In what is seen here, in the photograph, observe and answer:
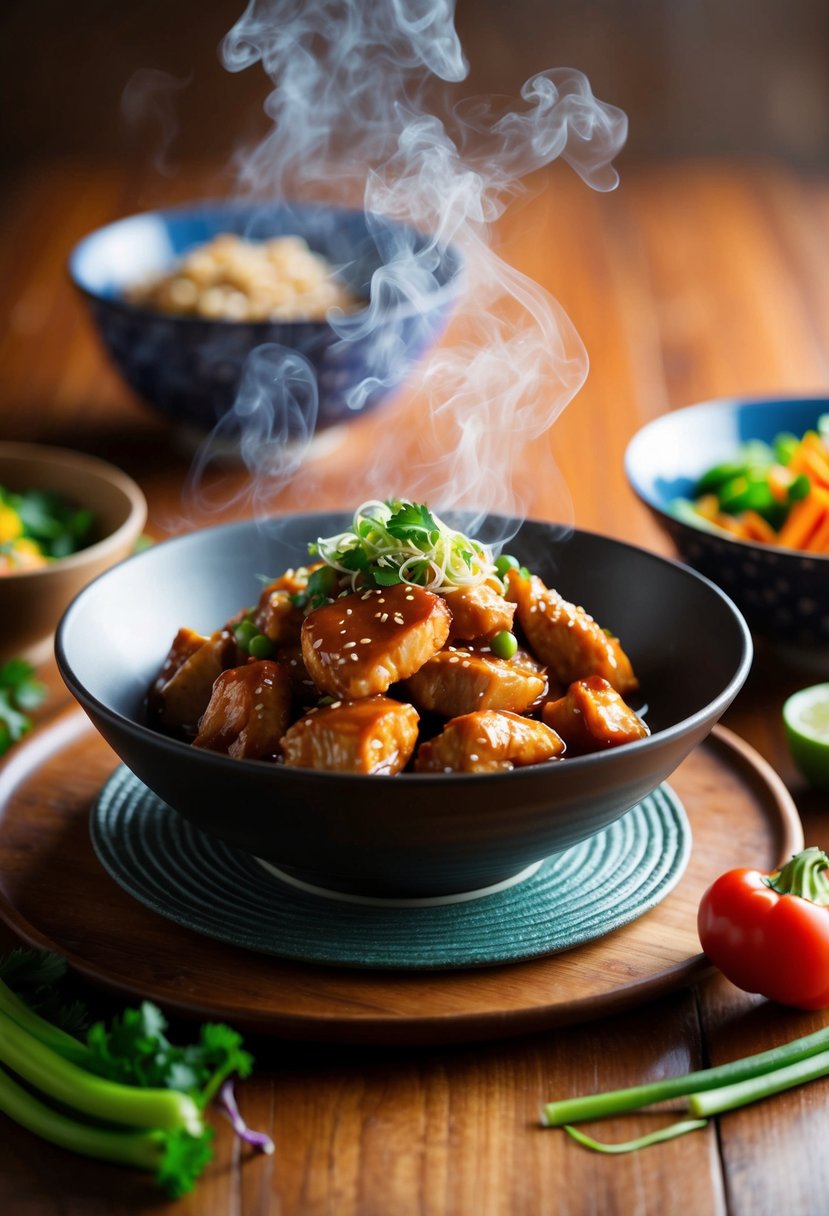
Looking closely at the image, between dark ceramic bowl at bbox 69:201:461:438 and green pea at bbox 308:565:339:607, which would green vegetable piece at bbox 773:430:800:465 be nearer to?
dark ceramic bowl at bbox 69:201:461:438

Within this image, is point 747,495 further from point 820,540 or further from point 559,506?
point 559,506

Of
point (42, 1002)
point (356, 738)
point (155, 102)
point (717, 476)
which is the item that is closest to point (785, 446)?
point (717, 476)

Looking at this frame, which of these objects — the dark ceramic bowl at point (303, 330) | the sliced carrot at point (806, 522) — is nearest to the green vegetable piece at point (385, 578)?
the sliced carrot at point (806, 522)

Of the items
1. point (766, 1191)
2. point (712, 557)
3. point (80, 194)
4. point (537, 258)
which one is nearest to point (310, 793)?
point (766, 1191)


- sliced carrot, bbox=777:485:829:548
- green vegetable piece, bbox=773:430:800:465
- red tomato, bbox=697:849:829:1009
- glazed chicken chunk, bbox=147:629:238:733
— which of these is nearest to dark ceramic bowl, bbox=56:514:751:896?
glazed chicken chunk, bbox=147:629:238:733

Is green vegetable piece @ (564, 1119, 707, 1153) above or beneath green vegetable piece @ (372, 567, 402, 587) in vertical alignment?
beneath

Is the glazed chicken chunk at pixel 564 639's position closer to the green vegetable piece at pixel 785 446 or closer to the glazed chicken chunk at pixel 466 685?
the glazed chicken chunk at pixel 466 685

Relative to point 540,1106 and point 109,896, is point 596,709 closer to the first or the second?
point 540,1106
